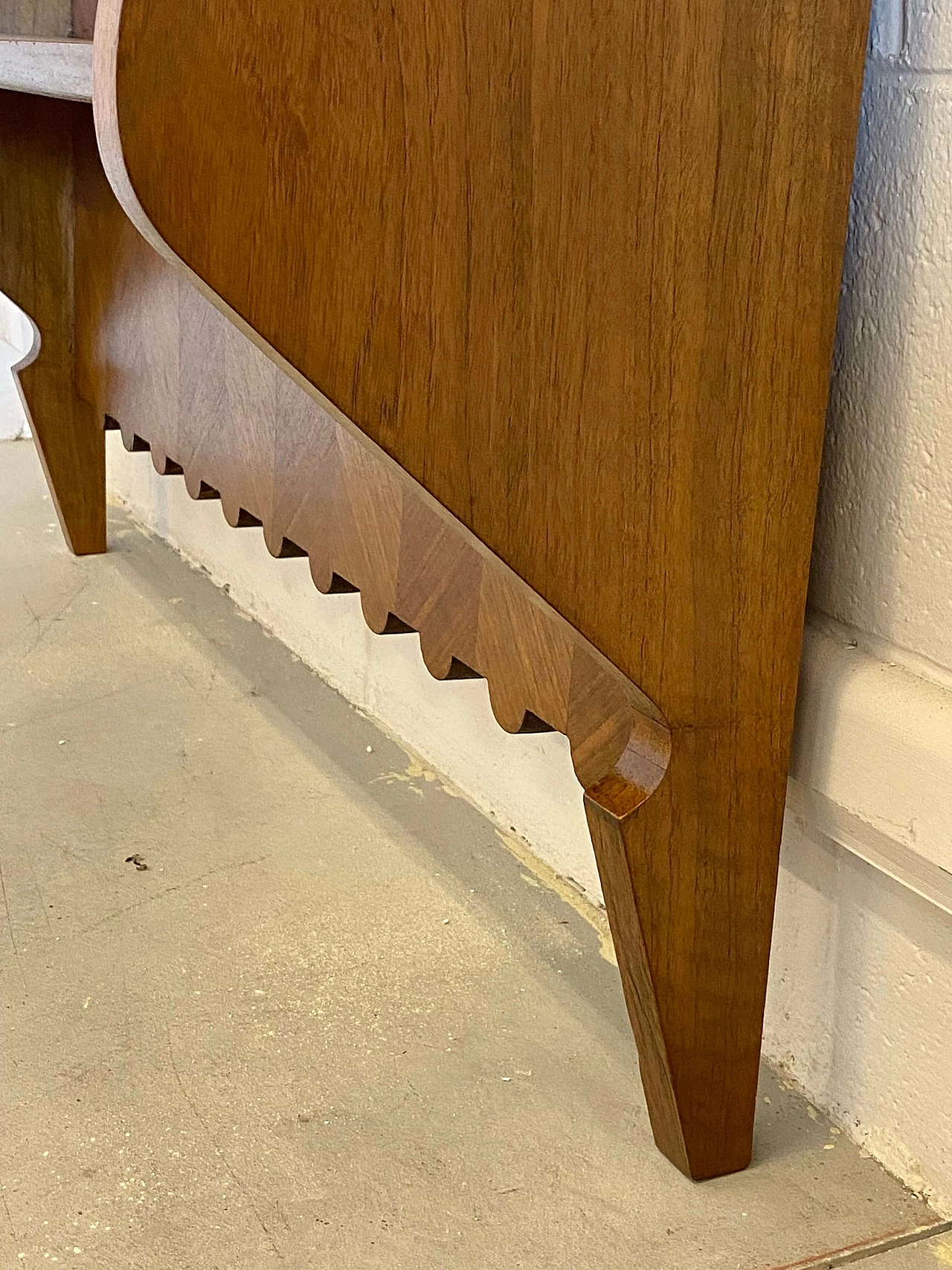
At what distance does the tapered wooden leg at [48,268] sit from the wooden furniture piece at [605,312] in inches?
42.9

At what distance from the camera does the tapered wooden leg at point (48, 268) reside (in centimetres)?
161

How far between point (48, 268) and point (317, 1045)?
1.15 metres

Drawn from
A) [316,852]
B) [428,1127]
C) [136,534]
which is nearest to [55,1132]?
[428,1127]

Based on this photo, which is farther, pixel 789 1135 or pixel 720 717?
pixel 789 1135

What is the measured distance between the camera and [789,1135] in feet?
2.73

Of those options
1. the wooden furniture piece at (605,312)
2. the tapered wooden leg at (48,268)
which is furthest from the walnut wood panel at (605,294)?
the tapered wooden leg at (48,268)

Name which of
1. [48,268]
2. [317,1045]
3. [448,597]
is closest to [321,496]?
[448,597]

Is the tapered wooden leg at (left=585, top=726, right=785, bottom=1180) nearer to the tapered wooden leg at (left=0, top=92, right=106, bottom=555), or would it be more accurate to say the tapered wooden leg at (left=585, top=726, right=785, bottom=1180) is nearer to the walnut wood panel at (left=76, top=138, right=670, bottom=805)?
the walnut wood panel at (left=76, top=138, right=670, bottom=805)

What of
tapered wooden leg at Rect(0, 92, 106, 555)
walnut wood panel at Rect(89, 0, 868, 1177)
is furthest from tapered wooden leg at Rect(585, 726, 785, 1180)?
tapered wooden leg at Rect(0, 92, 106, 555)

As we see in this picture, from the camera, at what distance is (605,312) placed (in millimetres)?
617

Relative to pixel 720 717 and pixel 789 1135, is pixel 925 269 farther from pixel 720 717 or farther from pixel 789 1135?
pixel 789 1135

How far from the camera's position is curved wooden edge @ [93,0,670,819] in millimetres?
577

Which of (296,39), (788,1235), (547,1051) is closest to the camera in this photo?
(296,39)

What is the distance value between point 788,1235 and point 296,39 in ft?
2.12
